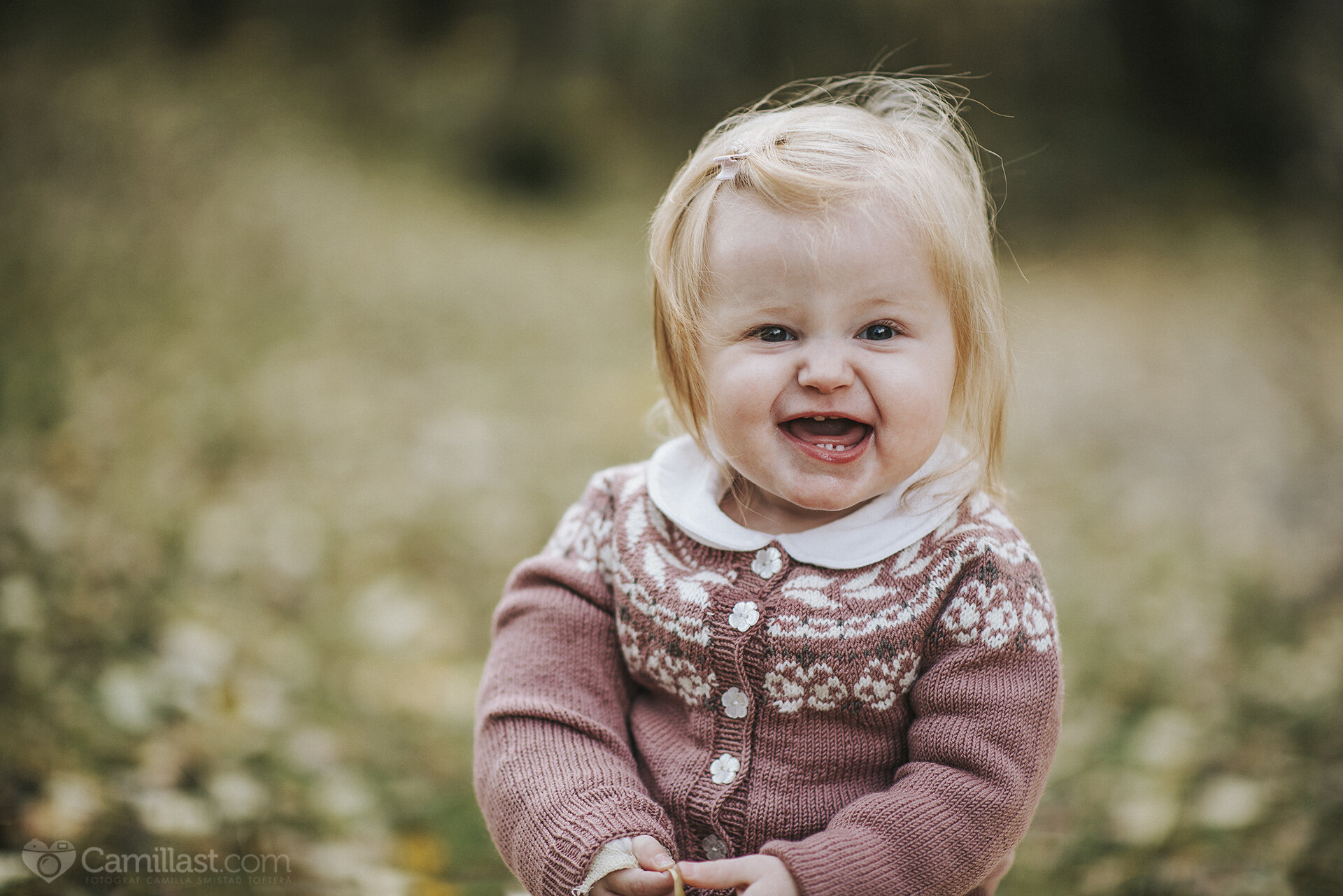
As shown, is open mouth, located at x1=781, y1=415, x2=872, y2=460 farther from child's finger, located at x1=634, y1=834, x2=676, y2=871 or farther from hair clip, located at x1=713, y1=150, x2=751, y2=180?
child's finger, located at x1=634, y1=834, x2=676, y2=871

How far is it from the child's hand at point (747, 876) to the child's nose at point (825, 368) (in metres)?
0.56

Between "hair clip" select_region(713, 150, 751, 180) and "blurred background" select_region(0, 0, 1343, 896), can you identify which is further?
"blurred background" select_region(0, 0, 1343, 896)

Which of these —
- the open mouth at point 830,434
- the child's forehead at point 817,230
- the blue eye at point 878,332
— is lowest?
the open mouth at point 830,434

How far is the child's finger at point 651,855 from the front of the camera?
49.0 inches

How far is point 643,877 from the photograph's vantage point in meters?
1.24

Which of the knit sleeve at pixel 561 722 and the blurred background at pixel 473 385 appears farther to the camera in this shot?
the blurred background at pixel 473 385

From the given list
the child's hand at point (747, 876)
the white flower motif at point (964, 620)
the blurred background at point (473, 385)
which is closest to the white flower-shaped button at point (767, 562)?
the white flower motif at point (964, 620)

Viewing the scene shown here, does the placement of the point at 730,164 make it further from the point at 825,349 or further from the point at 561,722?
the point at 561,722

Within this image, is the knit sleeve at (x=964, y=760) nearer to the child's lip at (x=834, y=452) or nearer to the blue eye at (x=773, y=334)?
the child's lip at (x=834, y=452)

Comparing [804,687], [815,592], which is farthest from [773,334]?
[804,687]

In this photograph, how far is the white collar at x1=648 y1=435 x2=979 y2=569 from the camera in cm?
135

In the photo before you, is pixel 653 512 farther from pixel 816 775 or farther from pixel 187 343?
pixel 187 343

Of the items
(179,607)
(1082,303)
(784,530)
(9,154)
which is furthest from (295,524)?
(1082,303)

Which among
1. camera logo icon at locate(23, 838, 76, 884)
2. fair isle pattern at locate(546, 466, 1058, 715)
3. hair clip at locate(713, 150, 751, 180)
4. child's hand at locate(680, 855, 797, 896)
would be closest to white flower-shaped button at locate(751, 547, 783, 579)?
fair isle pattern at locate(546, 466, 1058, 715)
